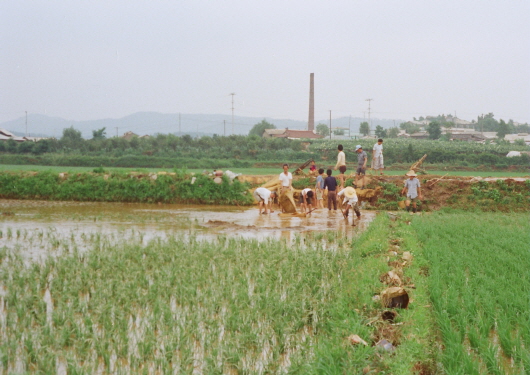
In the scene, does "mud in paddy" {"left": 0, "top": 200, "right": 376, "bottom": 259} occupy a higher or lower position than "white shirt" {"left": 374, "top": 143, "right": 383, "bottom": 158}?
lower

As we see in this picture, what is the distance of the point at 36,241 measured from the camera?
1023 centimetres

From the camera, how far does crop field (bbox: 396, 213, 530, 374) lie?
4184 millimetres

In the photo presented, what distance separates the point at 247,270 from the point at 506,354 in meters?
4.03

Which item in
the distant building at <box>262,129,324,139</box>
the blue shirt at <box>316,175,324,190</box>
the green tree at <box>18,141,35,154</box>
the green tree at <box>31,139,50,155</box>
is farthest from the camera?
the distant building at <box>262,129,324,139</box>

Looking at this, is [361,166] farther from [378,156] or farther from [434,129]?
[434,129]

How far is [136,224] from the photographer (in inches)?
511

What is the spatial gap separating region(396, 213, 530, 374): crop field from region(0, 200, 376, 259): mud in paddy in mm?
3212

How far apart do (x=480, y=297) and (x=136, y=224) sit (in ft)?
29.7

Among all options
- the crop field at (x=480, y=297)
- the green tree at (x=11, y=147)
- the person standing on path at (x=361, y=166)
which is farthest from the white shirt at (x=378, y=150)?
the green tree at (x=11, y=147)

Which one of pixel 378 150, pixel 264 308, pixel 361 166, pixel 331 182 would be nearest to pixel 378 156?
pixel 378 150

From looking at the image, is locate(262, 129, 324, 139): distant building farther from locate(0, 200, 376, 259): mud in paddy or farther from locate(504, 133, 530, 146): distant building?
locate(0, 200, 376, 259): mud in paddy

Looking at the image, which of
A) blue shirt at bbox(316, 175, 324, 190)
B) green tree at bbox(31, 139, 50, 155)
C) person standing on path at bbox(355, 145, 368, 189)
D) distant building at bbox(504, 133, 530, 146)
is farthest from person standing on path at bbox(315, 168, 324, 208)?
distant building at bbox(504, 133, 530, 146)

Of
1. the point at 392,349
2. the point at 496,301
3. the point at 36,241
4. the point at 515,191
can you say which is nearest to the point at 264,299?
the point at 392,349

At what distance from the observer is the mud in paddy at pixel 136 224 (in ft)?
34.3
